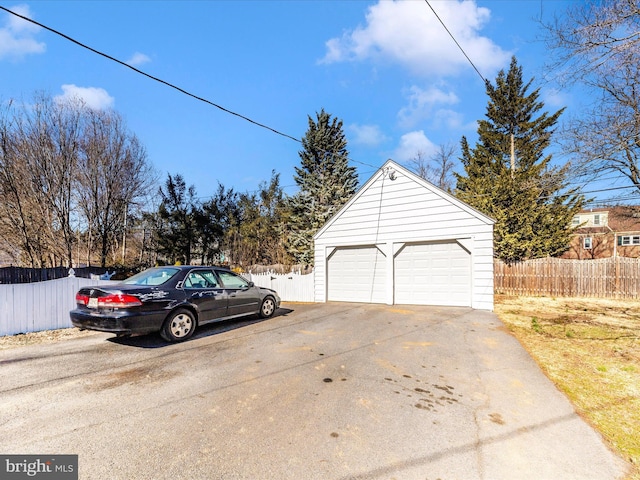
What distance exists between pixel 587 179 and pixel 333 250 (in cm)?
766

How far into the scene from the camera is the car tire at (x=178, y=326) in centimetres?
558

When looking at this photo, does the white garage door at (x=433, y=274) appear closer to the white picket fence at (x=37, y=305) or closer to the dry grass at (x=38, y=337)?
the dry grass at (x=38, y=337)

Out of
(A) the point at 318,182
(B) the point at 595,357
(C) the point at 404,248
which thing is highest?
(A) the point at 318,182

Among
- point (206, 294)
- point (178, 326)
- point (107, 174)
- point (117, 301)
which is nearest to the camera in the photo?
point (117, 301)

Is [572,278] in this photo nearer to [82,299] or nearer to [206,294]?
[206,294]

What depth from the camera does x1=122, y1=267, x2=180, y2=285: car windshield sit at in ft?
19.0

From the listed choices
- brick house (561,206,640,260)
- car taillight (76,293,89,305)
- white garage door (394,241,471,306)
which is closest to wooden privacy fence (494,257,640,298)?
white garage door (394,241,471,306)

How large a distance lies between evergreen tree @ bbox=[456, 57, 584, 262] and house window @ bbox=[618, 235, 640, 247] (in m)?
18.7

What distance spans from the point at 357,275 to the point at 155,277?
23.0 feet

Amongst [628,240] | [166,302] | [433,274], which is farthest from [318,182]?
[628,240]

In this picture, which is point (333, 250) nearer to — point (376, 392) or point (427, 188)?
point (427, 188)

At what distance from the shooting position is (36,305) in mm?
6758

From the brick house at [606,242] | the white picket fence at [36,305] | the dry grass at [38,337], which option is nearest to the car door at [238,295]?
the dry grass at [38,337]

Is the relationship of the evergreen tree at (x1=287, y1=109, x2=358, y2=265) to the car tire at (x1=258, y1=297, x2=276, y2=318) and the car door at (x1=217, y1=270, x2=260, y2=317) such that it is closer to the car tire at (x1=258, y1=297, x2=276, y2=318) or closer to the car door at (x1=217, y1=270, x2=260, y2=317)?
the car tire at (x1=258, y1=297, x2=276, y2=318)
